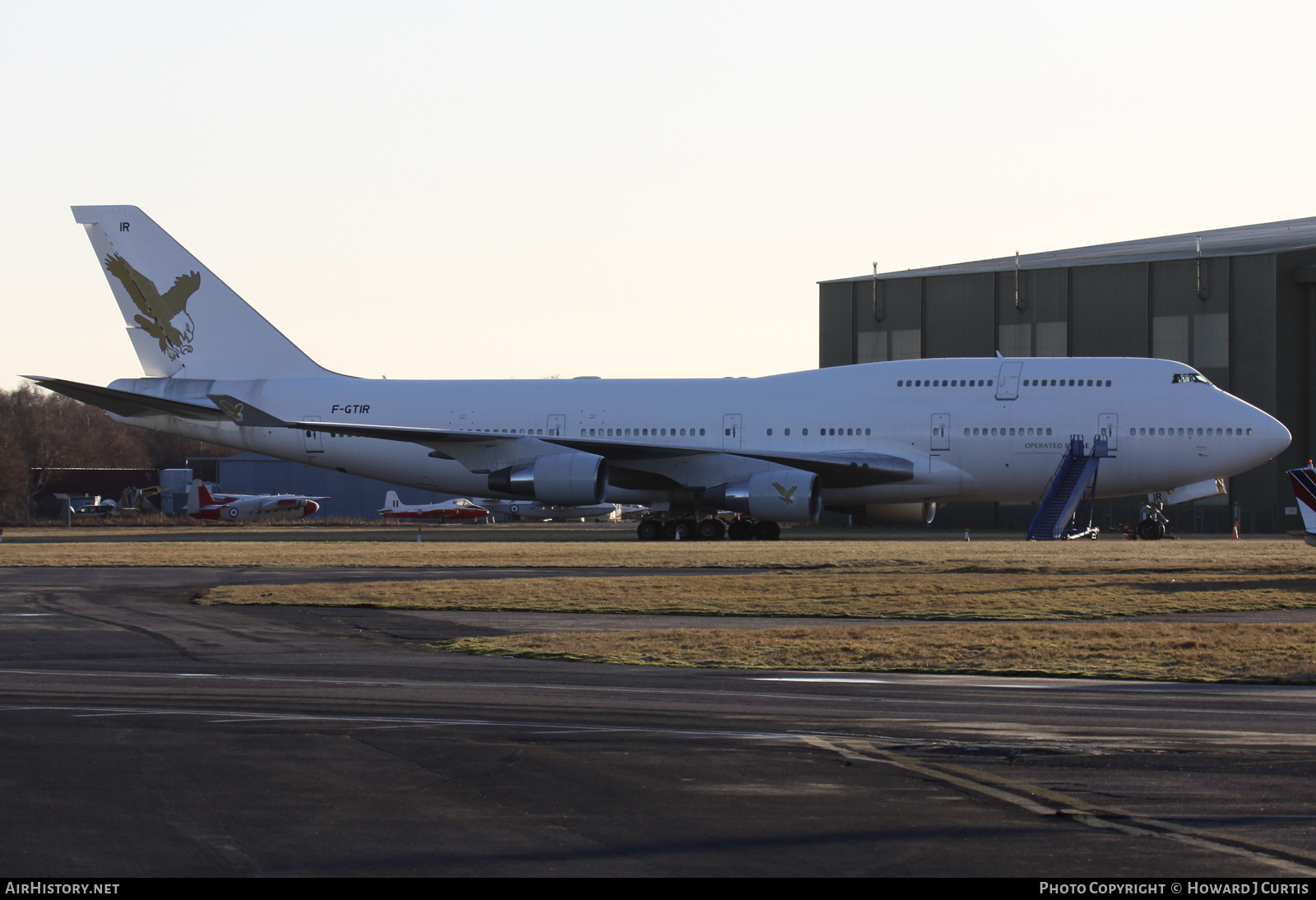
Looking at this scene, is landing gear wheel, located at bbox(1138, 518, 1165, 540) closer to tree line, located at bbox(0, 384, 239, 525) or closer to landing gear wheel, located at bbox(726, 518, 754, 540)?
landing gear wheel, located at bbox(726, 518, 754, 540)

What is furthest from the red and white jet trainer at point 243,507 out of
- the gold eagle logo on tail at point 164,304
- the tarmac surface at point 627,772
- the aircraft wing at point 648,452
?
the tarmac surface at point 627,772

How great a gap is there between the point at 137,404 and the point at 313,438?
4903 mm

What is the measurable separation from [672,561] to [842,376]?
499 inches

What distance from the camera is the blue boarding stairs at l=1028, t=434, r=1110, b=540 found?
111 ft

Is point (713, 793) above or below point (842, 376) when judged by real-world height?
below

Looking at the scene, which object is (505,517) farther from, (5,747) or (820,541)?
(5,747)

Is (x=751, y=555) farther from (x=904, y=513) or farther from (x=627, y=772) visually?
(x=627, y=772)

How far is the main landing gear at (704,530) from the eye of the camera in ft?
121

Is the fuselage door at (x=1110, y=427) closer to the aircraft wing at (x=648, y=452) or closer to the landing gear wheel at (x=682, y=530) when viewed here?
the aircraft wing at (x=648, y=452)

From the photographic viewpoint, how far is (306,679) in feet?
36.9

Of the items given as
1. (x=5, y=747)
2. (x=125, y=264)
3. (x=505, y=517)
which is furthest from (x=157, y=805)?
(x=505, y=517)

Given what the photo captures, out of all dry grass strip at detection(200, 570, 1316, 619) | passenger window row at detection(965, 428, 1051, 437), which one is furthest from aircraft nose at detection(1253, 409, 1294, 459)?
dry grass strip at detection(200, 570, 1316, 619)

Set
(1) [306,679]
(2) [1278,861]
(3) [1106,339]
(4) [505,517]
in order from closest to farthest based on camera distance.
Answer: (2) [1278,861] → (1) [306,679] → (3) [1106,339] → (4) [505,517]

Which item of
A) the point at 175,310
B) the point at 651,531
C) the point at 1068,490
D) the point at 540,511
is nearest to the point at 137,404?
the point at 175,310
